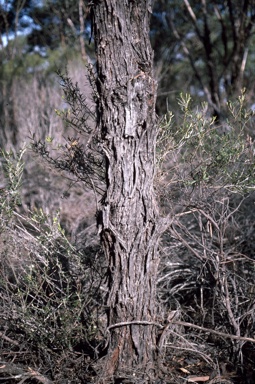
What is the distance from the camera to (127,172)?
3574mm

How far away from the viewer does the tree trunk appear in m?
3.53

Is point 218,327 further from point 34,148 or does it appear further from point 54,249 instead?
point 34,148

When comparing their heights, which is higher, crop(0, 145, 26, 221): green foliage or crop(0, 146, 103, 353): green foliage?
crop(0, 145, 26, 221): green foliage

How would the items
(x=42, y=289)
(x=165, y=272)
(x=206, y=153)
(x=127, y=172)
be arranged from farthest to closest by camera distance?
(x=165, y=272) < (x=206, y=153) < (x=42, y=289) < (x=127, y=172)

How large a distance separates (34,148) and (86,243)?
109cm

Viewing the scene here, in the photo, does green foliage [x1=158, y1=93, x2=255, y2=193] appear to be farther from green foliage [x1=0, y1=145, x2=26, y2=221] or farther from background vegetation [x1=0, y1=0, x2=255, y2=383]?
green foliage [x1=0, y1=145, x2=26, y2=221]

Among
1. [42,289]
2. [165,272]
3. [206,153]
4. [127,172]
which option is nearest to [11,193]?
[42,289]

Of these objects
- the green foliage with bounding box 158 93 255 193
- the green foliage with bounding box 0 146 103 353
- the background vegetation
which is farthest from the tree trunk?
the green foliage with bounding box 158 93 255 193

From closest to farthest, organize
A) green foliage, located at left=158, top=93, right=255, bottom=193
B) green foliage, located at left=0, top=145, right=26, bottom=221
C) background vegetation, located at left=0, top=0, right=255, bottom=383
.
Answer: background vegetation, located at left=0, top=0, right=255, bottom=383, green foliage, located at left=0, top=145, right=26, bottom=221, green foliage, located at left=158, top=93, right=255, bottom=193

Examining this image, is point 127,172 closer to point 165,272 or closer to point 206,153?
point 206,153

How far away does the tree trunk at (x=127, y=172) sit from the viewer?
3533mm

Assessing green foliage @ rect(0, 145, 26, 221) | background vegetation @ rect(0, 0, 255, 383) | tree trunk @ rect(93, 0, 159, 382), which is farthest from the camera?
green foliage @ rect(0, 145, 26, 221)

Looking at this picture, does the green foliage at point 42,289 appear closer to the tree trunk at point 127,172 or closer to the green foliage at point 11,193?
the green foliage at point 11,193

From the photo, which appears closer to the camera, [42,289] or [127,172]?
[127,172]
